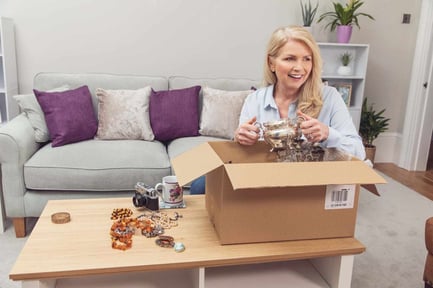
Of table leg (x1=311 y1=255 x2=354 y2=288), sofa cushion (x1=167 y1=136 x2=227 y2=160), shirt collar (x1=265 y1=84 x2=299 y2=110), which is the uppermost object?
shirt collar (x1=265 y1=84 x2=299 y2=110)

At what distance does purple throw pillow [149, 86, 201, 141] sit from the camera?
258 centimetres

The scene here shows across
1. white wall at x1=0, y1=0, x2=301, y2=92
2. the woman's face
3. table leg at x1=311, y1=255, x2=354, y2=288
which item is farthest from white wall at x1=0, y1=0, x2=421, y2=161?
table leg at x1=311, y1=255, x2=354, y2=288

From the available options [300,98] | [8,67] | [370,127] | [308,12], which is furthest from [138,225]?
[370,127]

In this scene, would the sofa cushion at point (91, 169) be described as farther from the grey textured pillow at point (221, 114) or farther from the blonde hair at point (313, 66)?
the blonde hair at point (313, 66)

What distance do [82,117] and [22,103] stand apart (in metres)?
0.37

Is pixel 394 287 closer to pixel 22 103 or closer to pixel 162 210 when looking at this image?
pixel 162 210

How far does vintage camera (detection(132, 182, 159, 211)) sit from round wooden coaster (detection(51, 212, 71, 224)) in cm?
24

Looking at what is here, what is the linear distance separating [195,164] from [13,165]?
4.37ft

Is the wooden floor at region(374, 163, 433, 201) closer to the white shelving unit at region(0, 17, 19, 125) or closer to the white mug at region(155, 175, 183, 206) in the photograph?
the white mug at region(155, 175, 183, 206)

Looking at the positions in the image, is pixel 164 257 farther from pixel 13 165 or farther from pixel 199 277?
pixel 13 165

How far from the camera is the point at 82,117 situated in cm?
242

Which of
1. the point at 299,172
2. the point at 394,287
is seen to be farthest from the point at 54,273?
the point at 394,287

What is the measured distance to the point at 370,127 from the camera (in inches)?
139

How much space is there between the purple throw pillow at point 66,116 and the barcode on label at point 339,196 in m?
1.71
